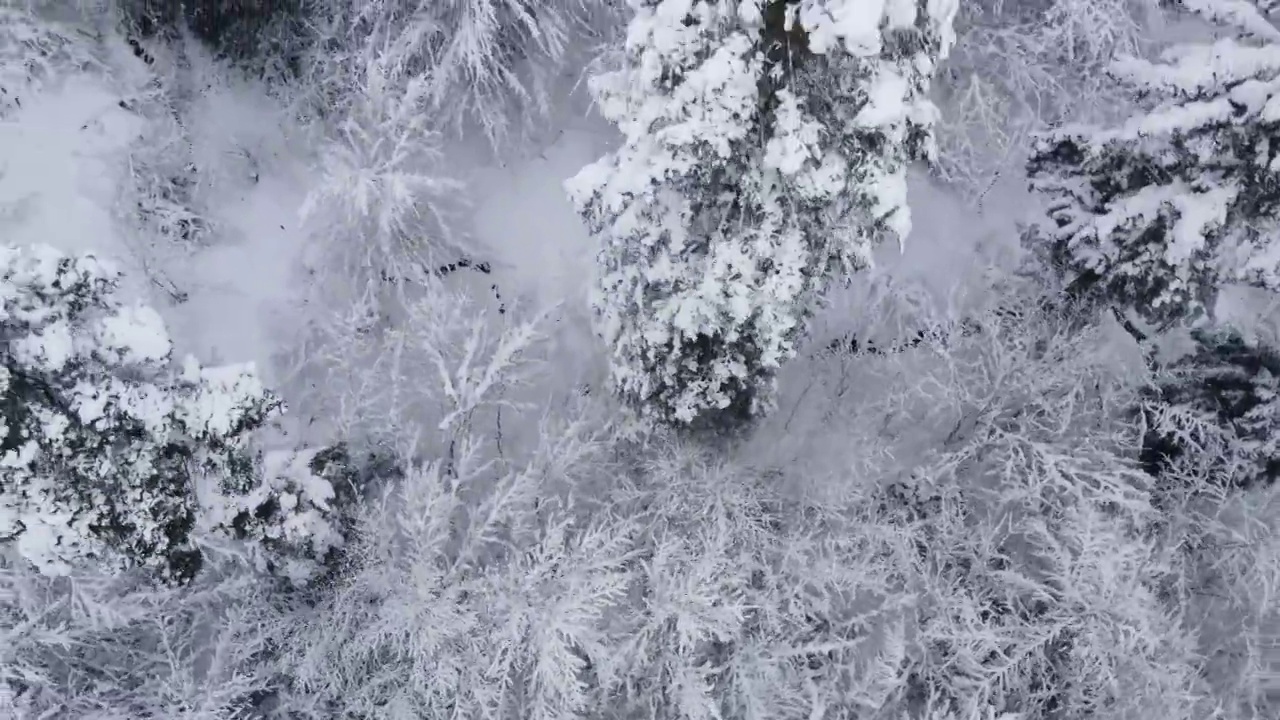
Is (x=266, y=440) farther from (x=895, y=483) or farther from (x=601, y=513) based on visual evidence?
(x=895, y=483)

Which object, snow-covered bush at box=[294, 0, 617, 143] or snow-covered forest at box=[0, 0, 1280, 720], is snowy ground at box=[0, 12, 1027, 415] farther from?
snow-covered bush at box=[294, 0, 617, 143]

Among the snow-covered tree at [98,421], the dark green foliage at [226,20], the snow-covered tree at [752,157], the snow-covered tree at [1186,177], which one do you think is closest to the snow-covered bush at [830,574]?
the snow-covered tree at [1186,177]

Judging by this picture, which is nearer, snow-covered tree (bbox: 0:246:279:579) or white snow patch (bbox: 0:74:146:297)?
snow-covered tree (bbox: 0:246:279:579)

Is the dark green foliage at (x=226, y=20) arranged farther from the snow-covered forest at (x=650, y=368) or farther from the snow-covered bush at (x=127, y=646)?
the snow-covered bush at (x=127, y=646)

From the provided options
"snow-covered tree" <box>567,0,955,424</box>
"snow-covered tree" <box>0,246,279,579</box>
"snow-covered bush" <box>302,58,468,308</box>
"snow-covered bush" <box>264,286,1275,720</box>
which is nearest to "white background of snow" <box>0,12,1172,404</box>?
"snow-covered bush" <box>302,58,468,308</box>

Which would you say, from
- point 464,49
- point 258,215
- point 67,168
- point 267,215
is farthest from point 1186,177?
point 67,168

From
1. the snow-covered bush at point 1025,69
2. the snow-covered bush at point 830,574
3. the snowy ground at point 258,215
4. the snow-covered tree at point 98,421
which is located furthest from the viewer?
the snow-covered bush at point 1025,69
